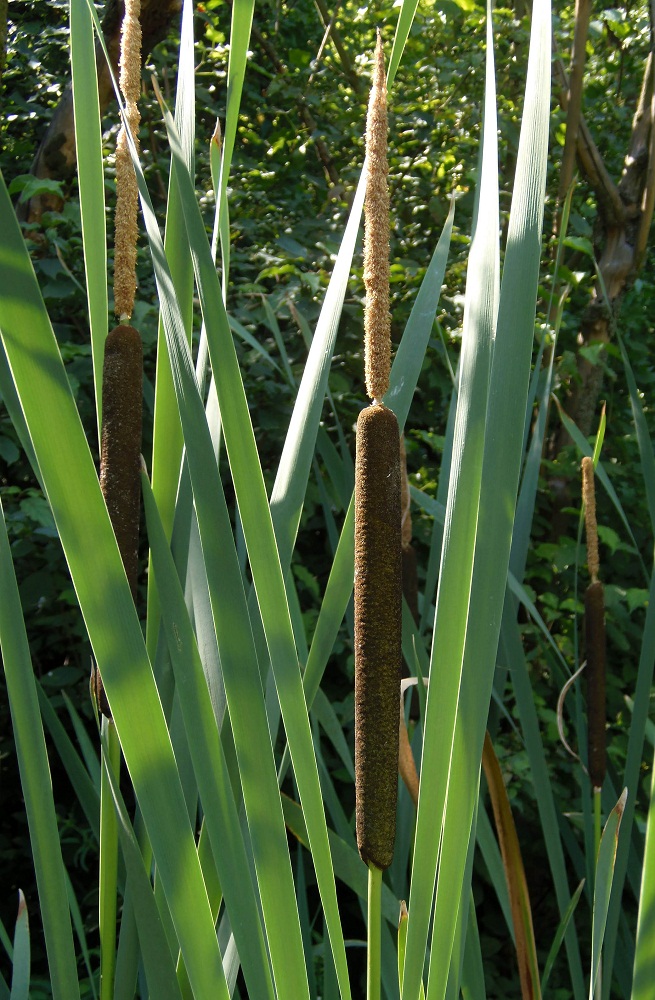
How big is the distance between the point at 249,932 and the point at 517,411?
26cm

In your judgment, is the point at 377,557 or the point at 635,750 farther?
the point at 635,750

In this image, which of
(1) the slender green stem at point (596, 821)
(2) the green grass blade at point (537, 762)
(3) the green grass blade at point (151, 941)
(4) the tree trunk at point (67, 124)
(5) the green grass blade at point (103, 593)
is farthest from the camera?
(4) the tree trunk at point (67, 124)

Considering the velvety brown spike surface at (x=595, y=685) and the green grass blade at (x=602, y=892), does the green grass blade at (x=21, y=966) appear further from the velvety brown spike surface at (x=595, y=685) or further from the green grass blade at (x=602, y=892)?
the velvety brown spike surface at (x=595, y=685)

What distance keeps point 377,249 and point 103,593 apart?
0.19 m

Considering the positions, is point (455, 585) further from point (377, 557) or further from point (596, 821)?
A: point (596, 821)

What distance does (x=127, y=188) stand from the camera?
19.4 inches

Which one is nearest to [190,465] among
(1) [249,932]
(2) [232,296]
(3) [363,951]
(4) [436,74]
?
(1) [249,932]

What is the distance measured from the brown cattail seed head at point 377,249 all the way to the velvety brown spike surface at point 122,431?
145mm

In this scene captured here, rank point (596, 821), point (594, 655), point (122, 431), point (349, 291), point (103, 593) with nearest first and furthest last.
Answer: point (103, 593) → point (122, 431) → point (596, 821) → point (594, 655) → point (349, 291)

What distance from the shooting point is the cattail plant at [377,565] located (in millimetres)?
411

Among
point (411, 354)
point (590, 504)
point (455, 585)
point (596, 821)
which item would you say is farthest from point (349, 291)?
point (455, 585)

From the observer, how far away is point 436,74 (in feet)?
9.00

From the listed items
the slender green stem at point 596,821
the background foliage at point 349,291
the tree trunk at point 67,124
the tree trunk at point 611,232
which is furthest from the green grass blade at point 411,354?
the tree trunk at point 611,232

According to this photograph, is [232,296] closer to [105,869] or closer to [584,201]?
[584,201]
